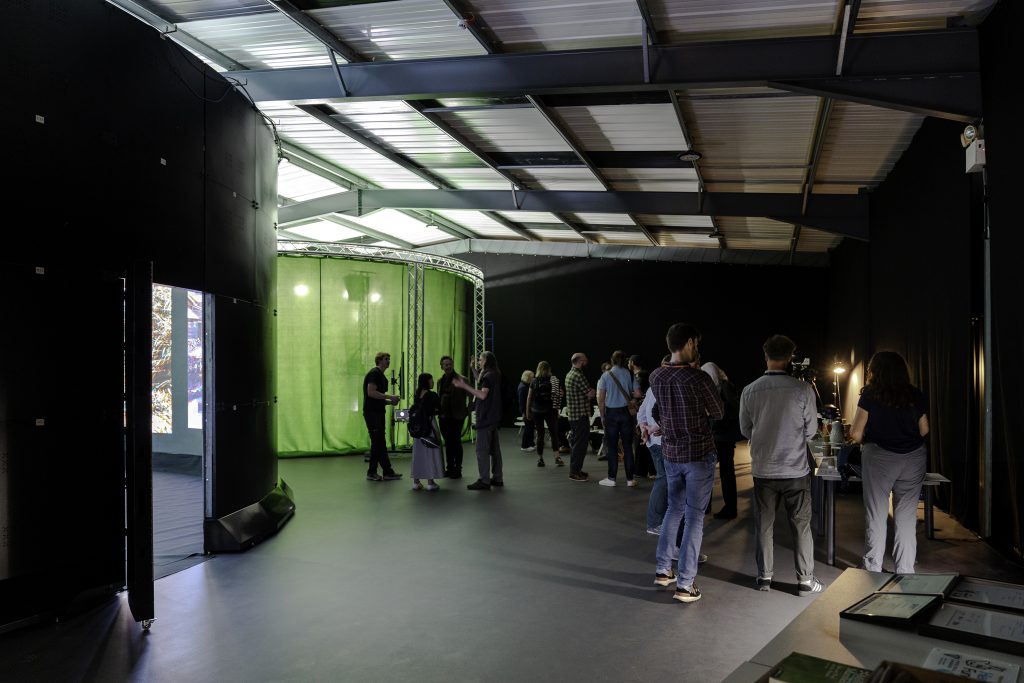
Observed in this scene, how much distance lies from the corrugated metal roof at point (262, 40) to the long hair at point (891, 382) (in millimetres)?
5247

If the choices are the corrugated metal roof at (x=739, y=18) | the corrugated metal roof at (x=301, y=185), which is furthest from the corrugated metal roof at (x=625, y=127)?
the corrugated metal roof at (x=301, y=185)

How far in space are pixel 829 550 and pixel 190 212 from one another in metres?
4.93

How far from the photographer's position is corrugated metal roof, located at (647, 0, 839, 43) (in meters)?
5.21

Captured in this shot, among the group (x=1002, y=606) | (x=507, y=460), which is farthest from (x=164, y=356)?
(x=1002, y=606)

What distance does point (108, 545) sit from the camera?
14.1ft

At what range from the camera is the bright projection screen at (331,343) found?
34.3 ft

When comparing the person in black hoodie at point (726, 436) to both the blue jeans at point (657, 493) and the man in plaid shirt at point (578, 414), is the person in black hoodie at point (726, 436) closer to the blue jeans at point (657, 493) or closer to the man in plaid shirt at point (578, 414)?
the blue jeans at point (657, 493)

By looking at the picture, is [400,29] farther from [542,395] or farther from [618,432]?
[542,395]

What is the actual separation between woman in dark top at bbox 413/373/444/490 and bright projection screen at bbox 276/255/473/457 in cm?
277

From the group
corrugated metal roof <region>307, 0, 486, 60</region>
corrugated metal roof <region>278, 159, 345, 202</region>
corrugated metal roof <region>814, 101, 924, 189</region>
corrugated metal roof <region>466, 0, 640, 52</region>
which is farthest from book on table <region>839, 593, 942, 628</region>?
corrugated metal roof <region>278, 159, 345, 202</region>

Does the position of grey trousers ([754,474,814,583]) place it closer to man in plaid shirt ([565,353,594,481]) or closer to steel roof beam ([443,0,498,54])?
steel roof beam ([443,0,498,54])

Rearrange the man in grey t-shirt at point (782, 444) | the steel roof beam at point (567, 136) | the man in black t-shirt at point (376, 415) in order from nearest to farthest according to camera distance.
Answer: the man in grey t-shirt at point (782, 444), the steel roof beam at point (567, 136), the man in black t-shirt at point (376, 415)

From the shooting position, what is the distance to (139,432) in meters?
3.89

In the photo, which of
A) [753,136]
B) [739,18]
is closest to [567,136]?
[753,136]
